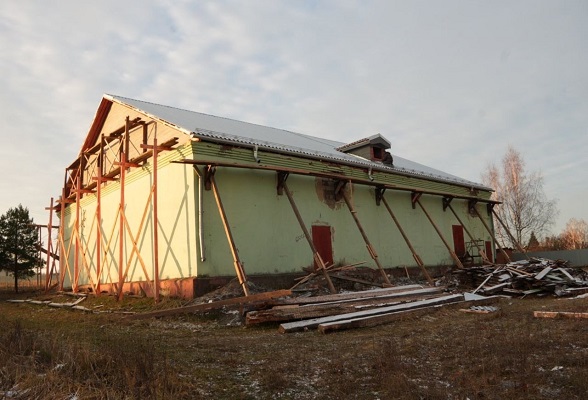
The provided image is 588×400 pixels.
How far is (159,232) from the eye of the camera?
15.5 metres

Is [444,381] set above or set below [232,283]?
below

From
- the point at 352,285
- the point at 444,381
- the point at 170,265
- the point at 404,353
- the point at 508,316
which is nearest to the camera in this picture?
the point at 444,381

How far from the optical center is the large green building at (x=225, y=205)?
14.1 meters

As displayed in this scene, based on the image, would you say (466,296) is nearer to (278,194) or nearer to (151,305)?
(278,194)

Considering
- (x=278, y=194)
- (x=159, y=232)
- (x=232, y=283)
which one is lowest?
(x=232, y=283)

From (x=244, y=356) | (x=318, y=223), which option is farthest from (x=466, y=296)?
(x=244, y=356)

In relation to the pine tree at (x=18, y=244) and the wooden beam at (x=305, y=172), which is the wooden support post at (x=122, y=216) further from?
the pine tree at (x=18, y=244)

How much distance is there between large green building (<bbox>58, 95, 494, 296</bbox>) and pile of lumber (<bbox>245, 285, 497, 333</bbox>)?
209 cm

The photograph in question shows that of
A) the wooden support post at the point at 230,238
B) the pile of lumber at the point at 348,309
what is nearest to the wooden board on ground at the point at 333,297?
the pile of lumber at the point at 348,309

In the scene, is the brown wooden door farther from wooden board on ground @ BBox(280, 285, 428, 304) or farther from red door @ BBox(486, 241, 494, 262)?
wooden board on ground @ BBox(280, 285, 428, 304)

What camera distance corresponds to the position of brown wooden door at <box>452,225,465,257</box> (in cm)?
2347

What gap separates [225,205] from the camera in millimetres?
14352

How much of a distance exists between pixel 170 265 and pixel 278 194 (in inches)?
163

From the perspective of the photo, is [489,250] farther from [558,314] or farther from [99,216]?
[99,216]
